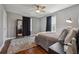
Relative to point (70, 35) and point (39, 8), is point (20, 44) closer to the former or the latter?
point (39, 8)

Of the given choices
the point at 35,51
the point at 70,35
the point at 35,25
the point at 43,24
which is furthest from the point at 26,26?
the point at 70,35

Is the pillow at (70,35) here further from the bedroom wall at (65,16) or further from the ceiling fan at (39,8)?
the ceiling fan at (39,8)

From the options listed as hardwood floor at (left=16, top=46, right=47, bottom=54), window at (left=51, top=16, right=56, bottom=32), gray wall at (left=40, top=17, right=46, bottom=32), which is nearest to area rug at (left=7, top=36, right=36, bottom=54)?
hardwood floor at (left=16, top=46, right=47, bottom=54)

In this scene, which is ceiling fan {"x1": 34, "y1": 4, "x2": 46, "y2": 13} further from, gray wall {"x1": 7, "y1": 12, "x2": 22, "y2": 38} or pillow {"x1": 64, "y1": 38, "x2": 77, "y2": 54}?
pillow {"x1": 64, "y1": 38, "x2": 77, "y2": 54}

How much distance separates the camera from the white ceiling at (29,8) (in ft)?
4.26

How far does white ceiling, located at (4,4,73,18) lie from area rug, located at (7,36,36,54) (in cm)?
39

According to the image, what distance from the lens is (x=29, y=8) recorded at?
1.33 metres

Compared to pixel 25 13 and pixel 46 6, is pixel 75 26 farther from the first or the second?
pixel 25 13

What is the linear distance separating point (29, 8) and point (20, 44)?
1.92ft

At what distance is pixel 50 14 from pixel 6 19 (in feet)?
2.26

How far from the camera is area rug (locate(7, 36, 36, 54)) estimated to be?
1.32m

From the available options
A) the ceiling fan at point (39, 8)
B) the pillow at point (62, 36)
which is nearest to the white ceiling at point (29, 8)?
the ceiling fan at point (39, 8)

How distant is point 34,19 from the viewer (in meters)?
1.41
